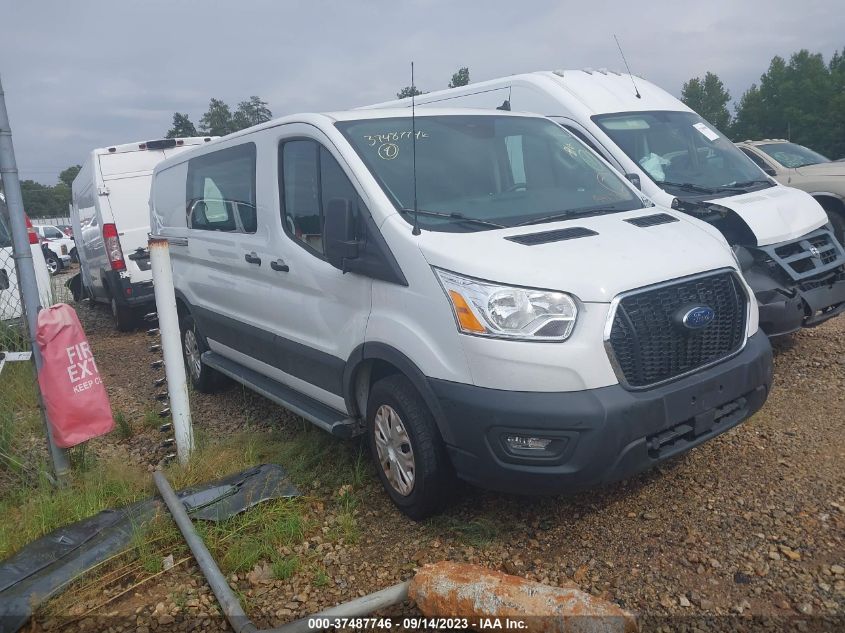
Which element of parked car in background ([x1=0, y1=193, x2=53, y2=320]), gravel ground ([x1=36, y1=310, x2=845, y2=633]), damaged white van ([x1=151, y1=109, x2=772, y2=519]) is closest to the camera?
gravel ground ([x1=36, y1=310, x2=845, y2=633])

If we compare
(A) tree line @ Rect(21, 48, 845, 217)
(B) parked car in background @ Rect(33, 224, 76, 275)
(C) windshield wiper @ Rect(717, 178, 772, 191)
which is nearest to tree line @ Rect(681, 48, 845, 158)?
(A) tree line @ Rect(21, 48, 845, 217)

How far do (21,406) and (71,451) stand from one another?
1742 millimetres

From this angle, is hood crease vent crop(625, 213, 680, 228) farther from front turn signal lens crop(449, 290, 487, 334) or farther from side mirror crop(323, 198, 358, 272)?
side mirror crop(323, 198, 358, 272)

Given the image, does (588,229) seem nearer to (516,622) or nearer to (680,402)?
(680,402)

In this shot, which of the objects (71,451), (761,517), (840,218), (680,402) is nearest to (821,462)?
(761,517)

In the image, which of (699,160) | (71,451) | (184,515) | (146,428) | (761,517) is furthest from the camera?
(699,160)

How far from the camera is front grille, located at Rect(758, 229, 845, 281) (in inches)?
202

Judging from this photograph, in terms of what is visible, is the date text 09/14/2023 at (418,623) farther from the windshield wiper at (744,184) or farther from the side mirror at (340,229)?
the windshield wiper at (744,184)

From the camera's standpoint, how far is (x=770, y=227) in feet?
17.1

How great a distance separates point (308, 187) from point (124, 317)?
6.49 metres

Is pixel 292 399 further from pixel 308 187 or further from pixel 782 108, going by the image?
pixel 782 108

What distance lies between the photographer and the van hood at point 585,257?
3.06m

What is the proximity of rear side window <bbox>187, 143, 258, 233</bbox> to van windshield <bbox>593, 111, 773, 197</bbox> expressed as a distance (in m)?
3.20

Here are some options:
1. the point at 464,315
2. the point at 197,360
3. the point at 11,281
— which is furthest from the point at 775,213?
the point at 11,281
